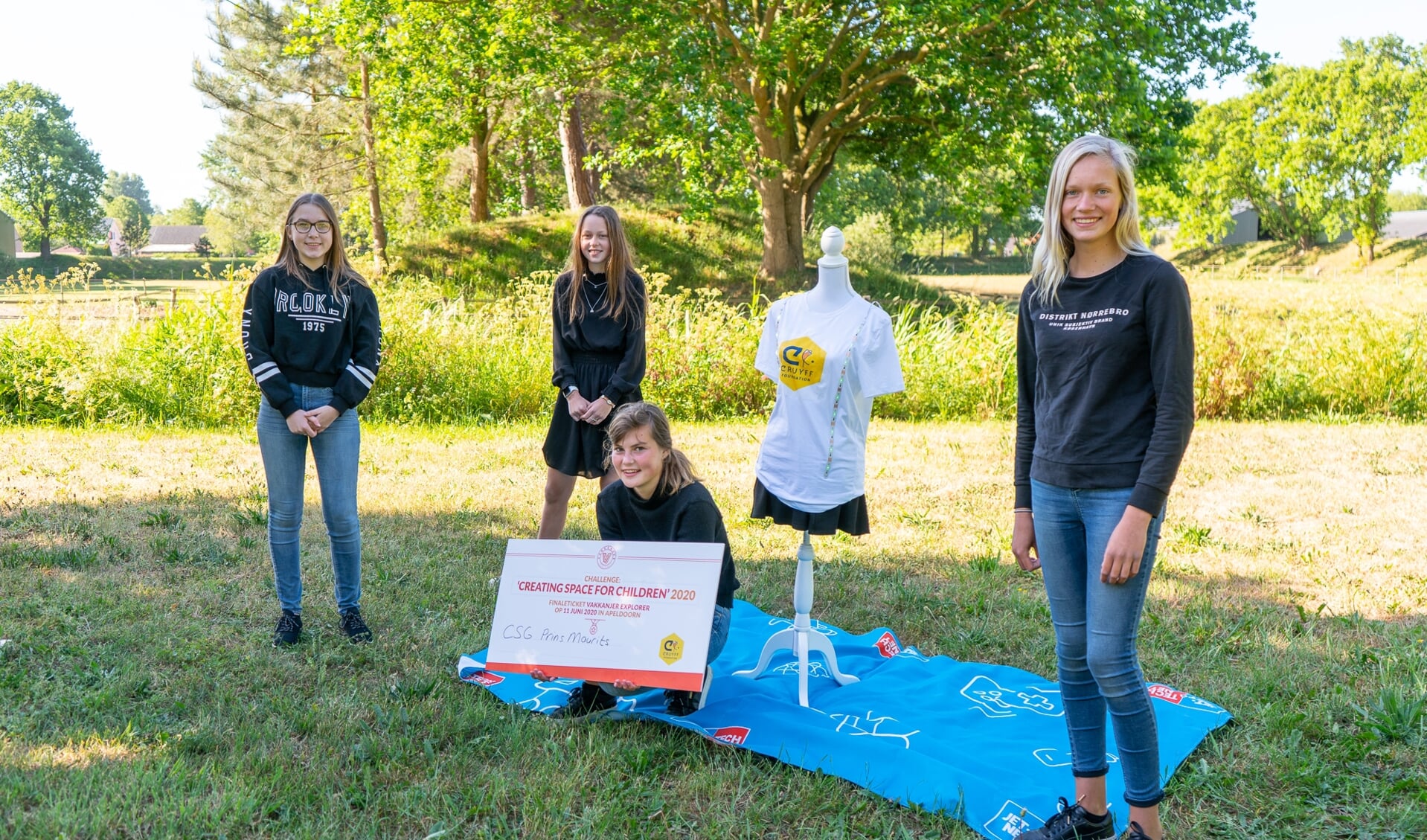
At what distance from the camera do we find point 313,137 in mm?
29734

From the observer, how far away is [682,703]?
394 centimetres

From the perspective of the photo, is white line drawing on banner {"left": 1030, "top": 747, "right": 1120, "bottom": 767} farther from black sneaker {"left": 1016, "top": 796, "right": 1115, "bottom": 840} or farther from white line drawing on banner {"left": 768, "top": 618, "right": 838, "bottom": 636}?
white line drawing on banner {"left": 768, "top": 618, "right": 838, "bottom": 636}

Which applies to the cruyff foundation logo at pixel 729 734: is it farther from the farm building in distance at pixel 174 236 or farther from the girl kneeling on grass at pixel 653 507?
the farm building in distance at pixel 174 236

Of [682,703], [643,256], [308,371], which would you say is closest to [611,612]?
[682,703]

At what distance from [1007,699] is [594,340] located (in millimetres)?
2480

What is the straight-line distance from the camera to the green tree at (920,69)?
15180 millimetres

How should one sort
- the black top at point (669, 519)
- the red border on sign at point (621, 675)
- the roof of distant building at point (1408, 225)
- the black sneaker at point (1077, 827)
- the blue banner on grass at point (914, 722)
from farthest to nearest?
the roof of distant building at point (1408, 225), the black top at point (669, 519), the red border on sign at point (621, 675), the blue banner on grass at point (914, 722), the black sneaker at point (1077, 827)

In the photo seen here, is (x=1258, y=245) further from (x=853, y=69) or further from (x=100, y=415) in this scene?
(x=100, y=415)

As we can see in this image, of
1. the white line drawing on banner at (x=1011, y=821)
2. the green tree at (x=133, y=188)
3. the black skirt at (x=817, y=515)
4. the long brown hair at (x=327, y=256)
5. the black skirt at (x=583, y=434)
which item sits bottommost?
the white line drawing on banner at (x=1011, y=821)

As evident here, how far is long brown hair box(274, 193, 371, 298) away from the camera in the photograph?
443 cm

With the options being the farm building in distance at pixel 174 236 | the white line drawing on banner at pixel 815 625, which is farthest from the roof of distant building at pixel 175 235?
the white line drawing on banner at pixel 815 625

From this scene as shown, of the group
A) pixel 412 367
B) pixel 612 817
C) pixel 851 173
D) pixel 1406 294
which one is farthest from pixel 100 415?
pixel 851 173

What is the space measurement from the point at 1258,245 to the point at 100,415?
5719 cm

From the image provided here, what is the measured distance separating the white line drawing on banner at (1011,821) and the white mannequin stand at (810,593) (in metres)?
0.97
